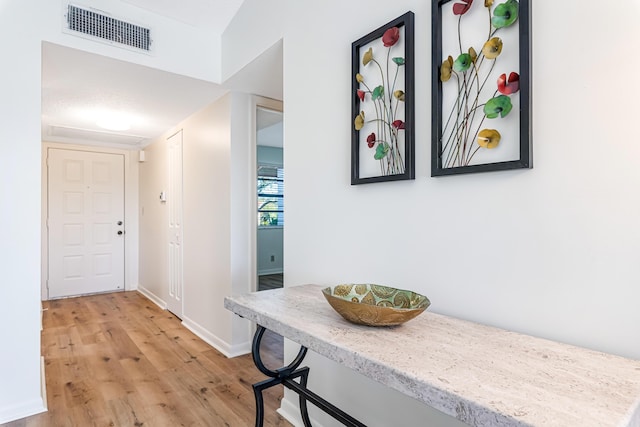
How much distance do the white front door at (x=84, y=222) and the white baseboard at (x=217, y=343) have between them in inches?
88.4

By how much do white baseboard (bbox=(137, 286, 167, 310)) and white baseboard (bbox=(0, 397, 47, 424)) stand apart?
2.19 m

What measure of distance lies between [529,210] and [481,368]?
512 mm

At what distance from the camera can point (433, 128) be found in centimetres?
127

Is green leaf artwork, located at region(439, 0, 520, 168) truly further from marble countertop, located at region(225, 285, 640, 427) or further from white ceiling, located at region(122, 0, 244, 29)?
white ceiling, located at region(122, 0, 244, 29)

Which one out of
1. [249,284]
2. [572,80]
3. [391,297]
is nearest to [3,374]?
[249,284]

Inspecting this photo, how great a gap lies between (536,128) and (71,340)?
151 inches

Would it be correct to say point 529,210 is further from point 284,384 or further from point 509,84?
point 284,384

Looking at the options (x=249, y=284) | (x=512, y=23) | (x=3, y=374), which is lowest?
(x=3, y=374)

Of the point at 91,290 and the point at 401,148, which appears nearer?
the point at 401,148

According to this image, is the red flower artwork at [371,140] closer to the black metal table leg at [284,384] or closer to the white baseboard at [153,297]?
the black metal table leg at [284,384]

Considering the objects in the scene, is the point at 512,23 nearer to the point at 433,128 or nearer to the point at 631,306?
the point at 433,128

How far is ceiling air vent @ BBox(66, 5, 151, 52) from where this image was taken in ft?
7.18

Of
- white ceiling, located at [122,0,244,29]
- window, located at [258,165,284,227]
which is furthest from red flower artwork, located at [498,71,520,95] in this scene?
window, located at [258,165,284,227]

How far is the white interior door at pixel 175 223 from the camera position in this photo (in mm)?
3854
